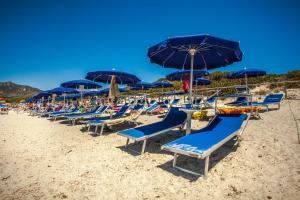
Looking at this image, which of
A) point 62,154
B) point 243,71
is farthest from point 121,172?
point 243,71

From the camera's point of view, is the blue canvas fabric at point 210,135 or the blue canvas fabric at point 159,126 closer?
the blue canvas fabric at point 210,135

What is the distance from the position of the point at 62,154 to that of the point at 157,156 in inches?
97.7

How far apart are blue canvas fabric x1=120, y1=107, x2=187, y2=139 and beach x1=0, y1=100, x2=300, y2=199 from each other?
473 mm

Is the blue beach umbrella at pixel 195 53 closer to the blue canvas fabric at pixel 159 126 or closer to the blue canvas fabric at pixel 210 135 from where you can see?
the blue canvas fabric at pixel 159 126

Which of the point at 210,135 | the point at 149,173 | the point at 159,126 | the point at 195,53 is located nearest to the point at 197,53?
the point at 195,53

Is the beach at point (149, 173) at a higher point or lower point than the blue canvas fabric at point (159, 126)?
lower

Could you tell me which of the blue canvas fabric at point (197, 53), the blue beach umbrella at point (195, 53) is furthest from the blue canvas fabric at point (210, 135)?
the blue canvas fabric at point (197, 53)

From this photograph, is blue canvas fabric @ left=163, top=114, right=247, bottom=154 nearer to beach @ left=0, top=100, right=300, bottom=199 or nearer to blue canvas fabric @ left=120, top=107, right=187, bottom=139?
beach @ left=0, top=100, right=300, bottom=199

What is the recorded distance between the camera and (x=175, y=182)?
9.59 ft

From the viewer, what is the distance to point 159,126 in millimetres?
4945

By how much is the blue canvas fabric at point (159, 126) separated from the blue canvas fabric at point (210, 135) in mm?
991

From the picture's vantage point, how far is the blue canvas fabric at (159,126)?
440 centimetres

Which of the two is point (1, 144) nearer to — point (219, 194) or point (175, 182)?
point (175, 182)

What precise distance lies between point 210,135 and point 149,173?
4.97 feet
